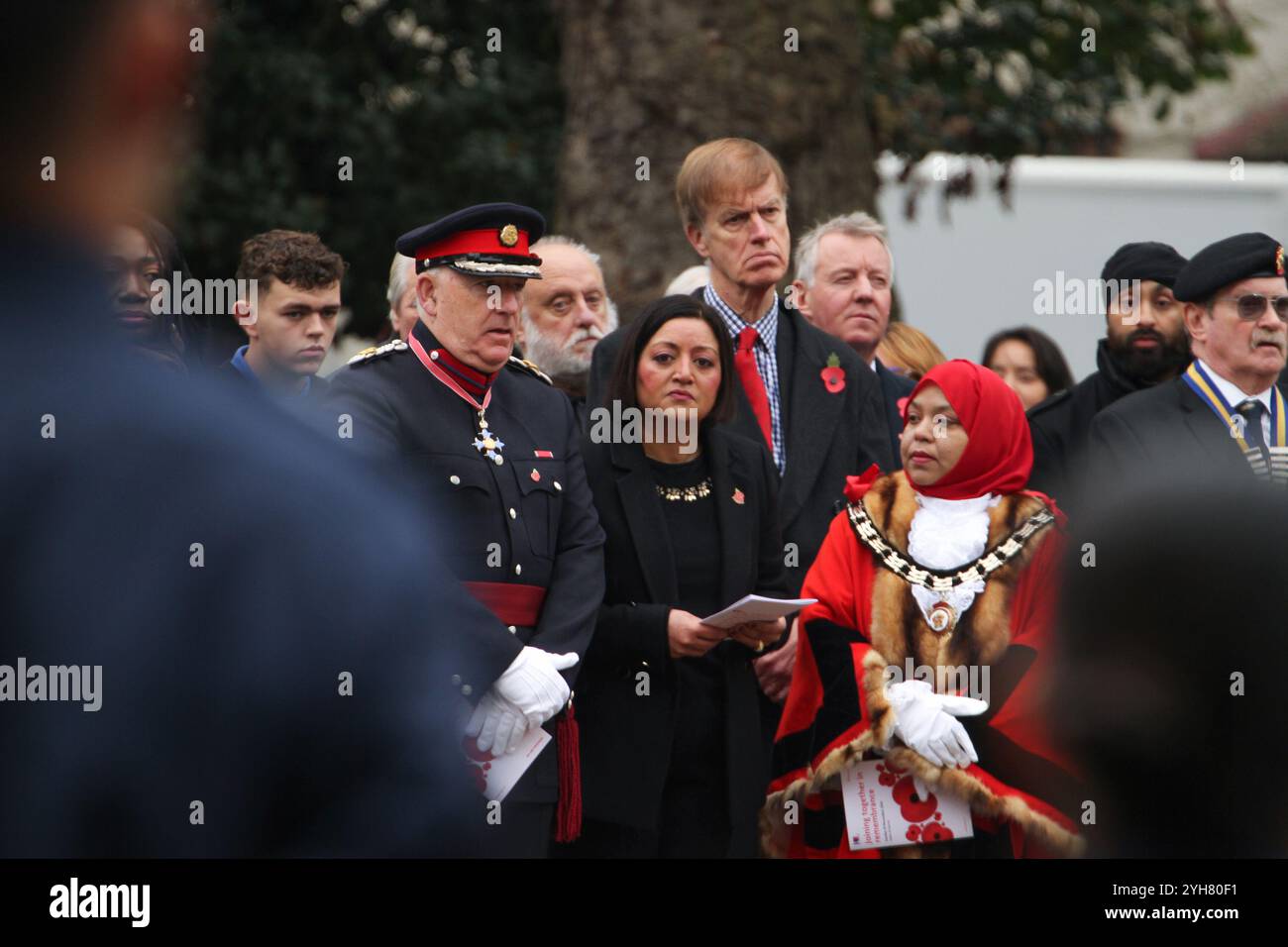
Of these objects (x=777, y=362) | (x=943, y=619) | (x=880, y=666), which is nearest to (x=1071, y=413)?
(x=777, y=362)

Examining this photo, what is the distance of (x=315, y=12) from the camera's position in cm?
1145

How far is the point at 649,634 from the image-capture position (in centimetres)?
469

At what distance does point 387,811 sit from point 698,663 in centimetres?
378

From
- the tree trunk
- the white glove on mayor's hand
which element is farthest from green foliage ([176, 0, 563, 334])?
the white glove on mayor's hand

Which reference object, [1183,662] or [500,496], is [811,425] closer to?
[500,496]

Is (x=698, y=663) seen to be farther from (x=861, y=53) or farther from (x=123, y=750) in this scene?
(x=861, y=53)

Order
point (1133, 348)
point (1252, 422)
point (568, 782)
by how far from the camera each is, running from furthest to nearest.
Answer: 1. point (1133, 348)
2. point (1252, 422)
3. point (568, 782)

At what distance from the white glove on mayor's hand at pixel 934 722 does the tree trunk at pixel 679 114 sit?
4.44 m

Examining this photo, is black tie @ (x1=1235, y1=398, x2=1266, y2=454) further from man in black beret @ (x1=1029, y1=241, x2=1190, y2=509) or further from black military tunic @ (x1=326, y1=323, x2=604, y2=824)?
black military tunic @ (x1=326, y1=323, x2=604, y2=824)

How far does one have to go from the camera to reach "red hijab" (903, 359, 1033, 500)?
493 cm

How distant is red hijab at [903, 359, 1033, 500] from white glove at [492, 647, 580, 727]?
1.26 meters

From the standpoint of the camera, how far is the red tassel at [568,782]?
14.6 ft

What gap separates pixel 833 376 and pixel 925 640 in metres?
1.05

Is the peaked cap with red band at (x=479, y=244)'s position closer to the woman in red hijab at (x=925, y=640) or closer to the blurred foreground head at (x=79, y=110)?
the woman in red hijab at (x=925, y=640)
